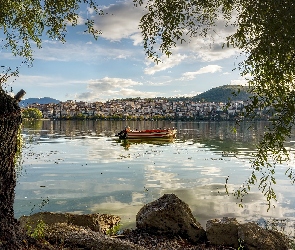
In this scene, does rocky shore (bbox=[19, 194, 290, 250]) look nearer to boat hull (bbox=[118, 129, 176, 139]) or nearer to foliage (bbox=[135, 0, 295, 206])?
foliage (bbox=[135, 0, 295, 206])

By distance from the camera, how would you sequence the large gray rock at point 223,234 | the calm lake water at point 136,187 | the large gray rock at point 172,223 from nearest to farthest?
the large gray rock at point 223,234, the large gray rock at point 172,223, the calm lake water at point 136,187

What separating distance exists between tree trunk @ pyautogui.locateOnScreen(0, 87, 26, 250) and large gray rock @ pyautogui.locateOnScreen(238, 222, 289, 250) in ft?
18.9

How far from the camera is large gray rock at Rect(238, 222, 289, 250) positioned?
9281mm

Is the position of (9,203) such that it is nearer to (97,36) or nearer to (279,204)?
(97,36)

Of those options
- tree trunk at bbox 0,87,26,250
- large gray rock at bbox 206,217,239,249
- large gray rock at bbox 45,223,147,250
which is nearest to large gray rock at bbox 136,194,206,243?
large gray rock at bbox 206,217,239,249

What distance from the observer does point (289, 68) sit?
6.87 m

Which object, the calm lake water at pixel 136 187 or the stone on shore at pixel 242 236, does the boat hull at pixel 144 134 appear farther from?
the stone on shore at pixel 242 236

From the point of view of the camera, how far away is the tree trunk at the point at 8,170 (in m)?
5.70

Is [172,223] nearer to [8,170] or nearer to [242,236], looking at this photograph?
[242,236]

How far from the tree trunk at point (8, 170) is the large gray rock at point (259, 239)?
577cm

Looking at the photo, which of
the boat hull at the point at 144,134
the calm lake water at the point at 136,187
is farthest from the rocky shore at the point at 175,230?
the boat hull at the point at 144,134

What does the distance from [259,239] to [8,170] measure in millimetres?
6481

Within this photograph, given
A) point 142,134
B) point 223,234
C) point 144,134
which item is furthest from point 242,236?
point 144,134

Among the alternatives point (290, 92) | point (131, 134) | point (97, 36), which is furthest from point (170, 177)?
point (131, 134)
